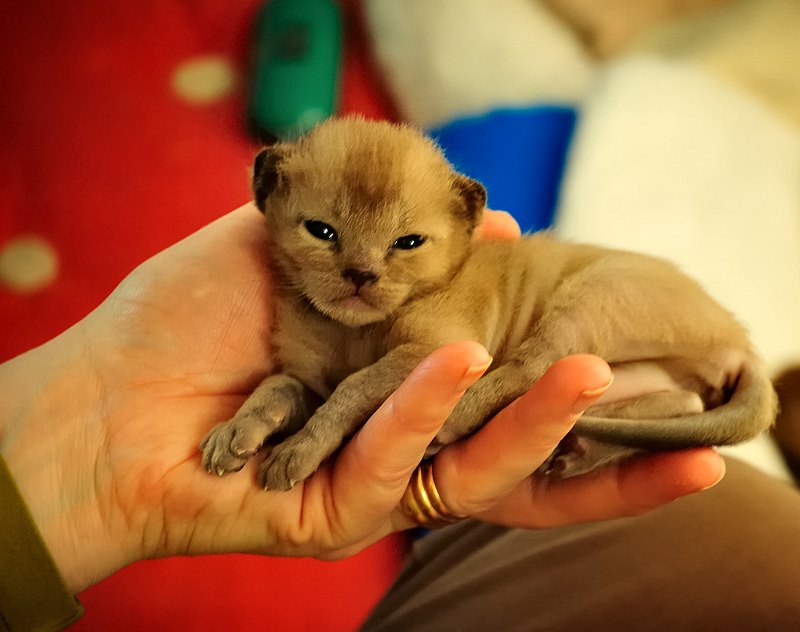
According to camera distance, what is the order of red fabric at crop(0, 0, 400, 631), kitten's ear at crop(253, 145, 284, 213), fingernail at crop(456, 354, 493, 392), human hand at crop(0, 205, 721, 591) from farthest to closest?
1. red fabric at crop(0, 0, 400, 631)
2. kitten's ear at crop(253, 145, 284, 213)
3. human hand at crop(0, 205, 721, 591)
4. fingernail at crop(456, 354, 493, 392)

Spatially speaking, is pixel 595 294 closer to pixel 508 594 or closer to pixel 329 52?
pixel 508 594

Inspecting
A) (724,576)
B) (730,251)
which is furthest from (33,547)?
(730,251)

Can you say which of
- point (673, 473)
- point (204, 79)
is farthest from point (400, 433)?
point (204, 79)

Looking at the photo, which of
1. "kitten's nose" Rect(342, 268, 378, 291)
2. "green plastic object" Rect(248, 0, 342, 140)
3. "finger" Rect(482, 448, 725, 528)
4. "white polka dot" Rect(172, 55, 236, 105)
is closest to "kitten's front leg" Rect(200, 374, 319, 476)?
"kitten's nose" Rect(342, 268, 378, 291)

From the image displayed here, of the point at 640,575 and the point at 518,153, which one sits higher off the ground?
the point at 518,153

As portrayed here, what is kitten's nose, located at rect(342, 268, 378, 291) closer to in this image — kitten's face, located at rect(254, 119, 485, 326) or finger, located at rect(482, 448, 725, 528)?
kitten's face, located at rect(254, 119, 485, 326)

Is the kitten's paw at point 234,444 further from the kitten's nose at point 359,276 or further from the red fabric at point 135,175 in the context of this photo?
the red fabric at point 135,175

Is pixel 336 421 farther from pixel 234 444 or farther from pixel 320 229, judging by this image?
pixel 320 229
